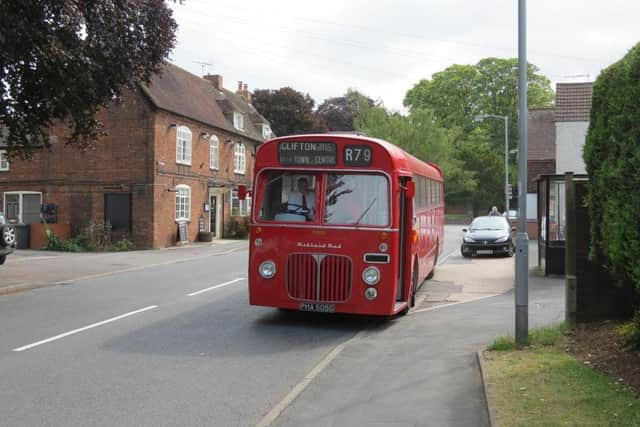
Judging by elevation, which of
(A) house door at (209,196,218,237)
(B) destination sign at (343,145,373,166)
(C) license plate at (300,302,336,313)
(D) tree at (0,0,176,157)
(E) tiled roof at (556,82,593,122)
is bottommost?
(C) license plate at (300,302,336,313)

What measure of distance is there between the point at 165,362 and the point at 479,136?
2711 inches

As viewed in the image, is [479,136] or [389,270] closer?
[389,270]

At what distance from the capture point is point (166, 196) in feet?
104

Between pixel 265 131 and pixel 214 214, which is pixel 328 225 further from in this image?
pixel 265 131

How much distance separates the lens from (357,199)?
34.4 ft

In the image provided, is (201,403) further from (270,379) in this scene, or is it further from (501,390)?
(501,390)

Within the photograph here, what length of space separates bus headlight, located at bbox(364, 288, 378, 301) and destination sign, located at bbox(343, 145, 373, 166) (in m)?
1.95

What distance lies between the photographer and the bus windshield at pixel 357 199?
1039 centimetres

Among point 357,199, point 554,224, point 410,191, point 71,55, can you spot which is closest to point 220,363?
point 357,199

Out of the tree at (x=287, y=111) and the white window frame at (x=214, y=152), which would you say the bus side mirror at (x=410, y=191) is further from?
the tree at (x=287, y=111)

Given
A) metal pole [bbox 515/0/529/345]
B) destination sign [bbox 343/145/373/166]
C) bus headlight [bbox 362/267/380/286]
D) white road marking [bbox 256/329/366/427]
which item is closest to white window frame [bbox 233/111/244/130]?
destination sign [bbox 343/145/373/166]

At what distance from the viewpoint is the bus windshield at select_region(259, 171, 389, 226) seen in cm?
1042

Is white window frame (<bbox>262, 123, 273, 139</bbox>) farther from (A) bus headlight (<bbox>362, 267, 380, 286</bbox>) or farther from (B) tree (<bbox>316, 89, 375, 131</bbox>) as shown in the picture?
(A) bus headlight (<bbox>362, 267, 380, 286</bbox>)

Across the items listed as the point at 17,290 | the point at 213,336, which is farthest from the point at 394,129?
the point at 213,336
